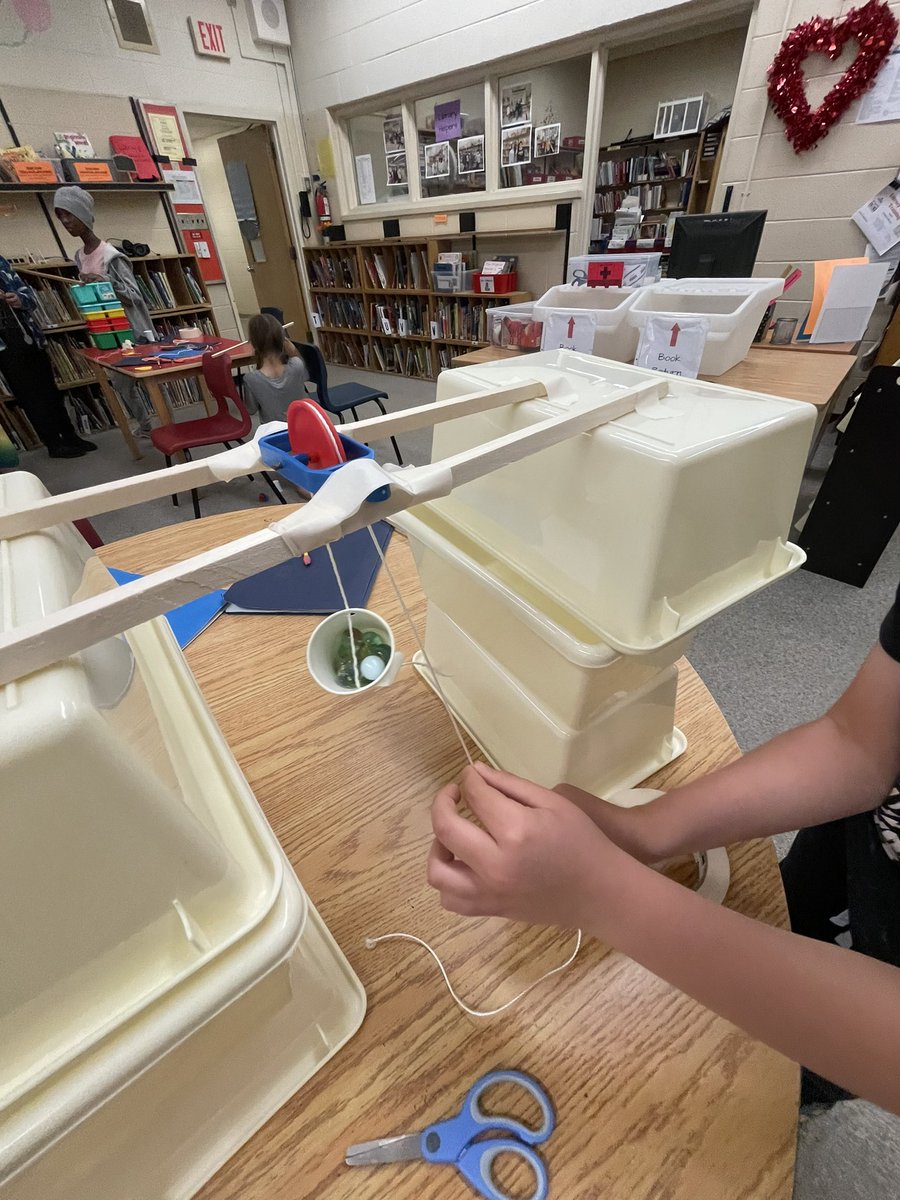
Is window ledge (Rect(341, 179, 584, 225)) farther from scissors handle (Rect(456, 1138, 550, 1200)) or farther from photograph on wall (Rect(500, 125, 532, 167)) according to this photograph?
scissors handle (Rect(456, 1138, 550, 1200))

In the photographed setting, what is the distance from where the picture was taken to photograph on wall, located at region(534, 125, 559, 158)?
3615 mm

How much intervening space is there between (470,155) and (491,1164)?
17.2 ft

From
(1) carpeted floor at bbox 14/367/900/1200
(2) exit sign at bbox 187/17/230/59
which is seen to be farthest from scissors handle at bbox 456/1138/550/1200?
(2) exit sign at bbox 187/17/230/59

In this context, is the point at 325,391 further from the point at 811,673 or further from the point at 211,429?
the point at 811,673

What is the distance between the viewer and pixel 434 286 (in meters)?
4.34

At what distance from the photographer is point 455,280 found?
416cm

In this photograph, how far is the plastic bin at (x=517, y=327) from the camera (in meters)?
1.94

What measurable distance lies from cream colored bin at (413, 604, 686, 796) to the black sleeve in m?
0.20

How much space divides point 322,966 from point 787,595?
7.05ft

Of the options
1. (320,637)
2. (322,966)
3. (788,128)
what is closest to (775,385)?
(320,637)

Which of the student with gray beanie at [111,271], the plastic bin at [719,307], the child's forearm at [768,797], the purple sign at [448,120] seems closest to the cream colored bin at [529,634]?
the child's forearm at [768,797]

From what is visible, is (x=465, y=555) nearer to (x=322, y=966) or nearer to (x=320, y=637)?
(x=320, y=637)

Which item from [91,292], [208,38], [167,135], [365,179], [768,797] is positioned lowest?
[768,797]

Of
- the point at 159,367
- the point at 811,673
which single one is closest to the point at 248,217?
the point at 159,367
